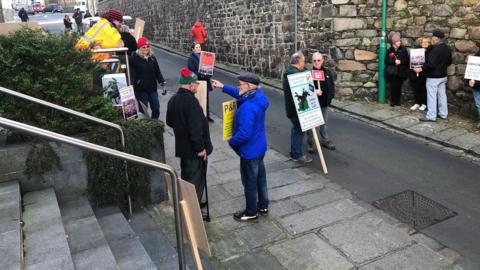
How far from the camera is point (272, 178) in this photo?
658 centimetres

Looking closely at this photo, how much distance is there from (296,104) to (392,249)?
2.78 metres

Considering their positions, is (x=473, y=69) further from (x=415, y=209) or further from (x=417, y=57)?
(x=415, y=209)

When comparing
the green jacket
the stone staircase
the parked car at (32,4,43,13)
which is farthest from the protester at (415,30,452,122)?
the parked car at (32,4,43,13)

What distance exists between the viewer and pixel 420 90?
9875mm

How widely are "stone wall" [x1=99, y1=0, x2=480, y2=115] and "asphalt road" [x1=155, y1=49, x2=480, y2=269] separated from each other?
6.05 ft

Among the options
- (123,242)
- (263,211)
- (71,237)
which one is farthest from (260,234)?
(71,237)

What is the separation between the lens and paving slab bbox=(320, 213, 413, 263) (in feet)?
15.0

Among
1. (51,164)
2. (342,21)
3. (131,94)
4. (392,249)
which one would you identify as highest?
(342,21)

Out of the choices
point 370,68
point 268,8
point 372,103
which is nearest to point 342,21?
point 370,68

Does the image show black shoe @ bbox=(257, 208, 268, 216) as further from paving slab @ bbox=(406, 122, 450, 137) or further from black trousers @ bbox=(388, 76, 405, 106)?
black trousers @ bbox=(388, 76, 405, 106)

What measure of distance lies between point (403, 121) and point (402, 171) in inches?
107

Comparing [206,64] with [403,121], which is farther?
[403,121]

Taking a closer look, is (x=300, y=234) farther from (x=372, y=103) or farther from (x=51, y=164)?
(x=372, y=103)

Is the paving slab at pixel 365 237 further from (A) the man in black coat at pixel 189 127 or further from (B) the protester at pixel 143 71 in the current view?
(B) the protester at pixel 143 71
